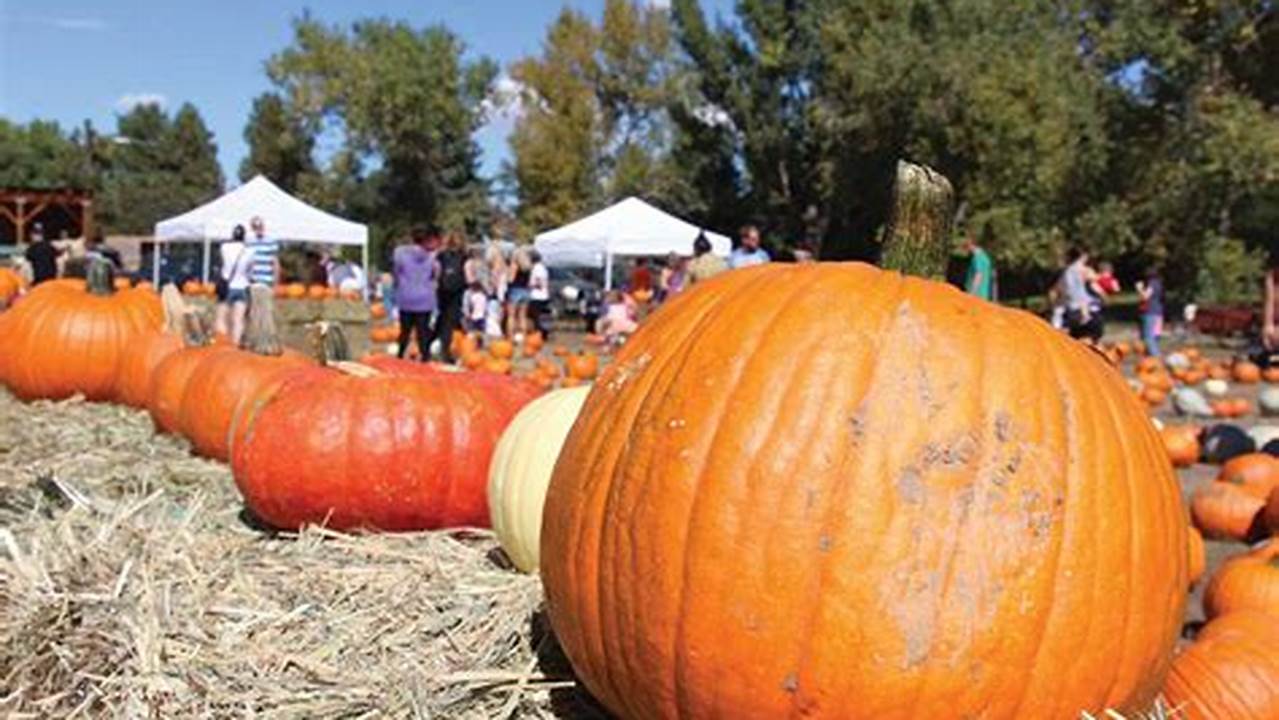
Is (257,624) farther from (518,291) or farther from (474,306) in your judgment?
(518,291)

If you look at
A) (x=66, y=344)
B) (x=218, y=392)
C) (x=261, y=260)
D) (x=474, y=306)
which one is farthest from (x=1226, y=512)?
(x=474, y=306)

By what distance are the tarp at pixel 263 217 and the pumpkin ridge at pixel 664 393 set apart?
2387 centimetres

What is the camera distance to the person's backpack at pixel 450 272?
14.0m

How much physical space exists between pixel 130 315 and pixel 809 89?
35869mm

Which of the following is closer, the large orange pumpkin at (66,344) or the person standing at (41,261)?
the large orange pumpkin at (66,344)

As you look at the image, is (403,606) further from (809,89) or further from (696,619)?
(809,89)

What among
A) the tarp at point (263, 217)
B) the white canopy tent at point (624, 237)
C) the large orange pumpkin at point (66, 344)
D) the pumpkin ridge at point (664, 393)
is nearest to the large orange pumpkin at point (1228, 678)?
the pumpkin ridge at point (664, 393)

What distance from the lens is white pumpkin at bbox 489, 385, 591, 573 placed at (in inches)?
147

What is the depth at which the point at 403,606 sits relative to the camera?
3.29 meters

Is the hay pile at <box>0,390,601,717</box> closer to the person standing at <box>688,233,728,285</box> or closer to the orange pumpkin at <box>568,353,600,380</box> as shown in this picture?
the person standing at <box>688,233,728,285</box>

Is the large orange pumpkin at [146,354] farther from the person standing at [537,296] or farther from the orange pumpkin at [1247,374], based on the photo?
the person standing at [537,296]

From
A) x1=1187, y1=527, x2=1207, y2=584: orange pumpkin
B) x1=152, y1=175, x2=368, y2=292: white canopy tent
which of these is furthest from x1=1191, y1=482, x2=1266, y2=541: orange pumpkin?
x1=152, y1=175, x2=368, y2=292: white canopy tent

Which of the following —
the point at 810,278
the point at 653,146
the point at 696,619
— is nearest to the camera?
the point at 696,619

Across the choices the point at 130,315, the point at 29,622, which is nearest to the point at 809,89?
the point at 130,315
